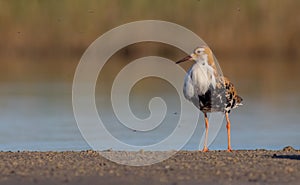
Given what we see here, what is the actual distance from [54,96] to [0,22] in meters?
14.2

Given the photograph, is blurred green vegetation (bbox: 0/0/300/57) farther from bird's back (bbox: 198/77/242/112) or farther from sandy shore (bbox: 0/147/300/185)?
sandy shore (bbox: 0/147/300/185)

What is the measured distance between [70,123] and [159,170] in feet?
28.6

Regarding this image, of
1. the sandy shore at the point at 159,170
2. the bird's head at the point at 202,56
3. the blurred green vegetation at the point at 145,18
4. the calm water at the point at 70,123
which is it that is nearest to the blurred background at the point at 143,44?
the blurred green vegetation at the point at 145,18

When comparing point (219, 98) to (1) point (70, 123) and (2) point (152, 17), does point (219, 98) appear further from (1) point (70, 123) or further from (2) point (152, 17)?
(2) point (152, 17)

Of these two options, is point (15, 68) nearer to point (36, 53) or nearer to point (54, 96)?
point (36, 53)

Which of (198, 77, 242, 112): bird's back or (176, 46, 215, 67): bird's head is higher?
(176, 46, 215, 67): bird's head

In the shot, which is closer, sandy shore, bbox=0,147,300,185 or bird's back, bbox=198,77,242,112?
sandy shore, bbox=0,147,300,185

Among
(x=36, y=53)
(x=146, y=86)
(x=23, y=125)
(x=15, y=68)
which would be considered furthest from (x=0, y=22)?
(x=23, y=125)

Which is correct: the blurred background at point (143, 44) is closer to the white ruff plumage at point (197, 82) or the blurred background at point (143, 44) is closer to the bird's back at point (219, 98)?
the bird's back at point (219, 98)

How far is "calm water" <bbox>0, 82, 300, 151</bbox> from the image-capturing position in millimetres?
16953

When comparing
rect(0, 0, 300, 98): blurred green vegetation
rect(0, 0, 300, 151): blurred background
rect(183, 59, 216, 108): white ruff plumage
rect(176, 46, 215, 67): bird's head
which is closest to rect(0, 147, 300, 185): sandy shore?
rect(183, 59, 216, 108): white ruff plumage

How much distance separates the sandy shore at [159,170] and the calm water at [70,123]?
386 cm

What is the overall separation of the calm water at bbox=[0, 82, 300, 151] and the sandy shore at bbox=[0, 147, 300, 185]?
3.86m

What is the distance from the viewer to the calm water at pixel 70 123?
17.0 m
